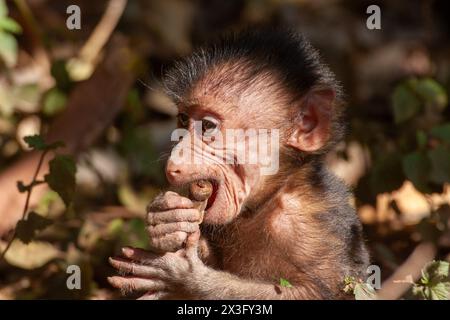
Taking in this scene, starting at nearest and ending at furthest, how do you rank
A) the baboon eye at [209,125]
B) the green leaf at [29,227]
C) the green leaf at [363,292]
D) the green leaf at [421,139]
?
the green leaf at [363,292] → the baboon eye at [209,125] → the green leaf at [29,227] → the green leaf at [421,139]

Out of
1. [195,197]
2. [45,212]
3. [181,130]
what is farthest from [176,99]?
[45,212]

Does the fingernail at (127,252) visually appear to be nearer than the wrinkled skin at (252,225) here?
No

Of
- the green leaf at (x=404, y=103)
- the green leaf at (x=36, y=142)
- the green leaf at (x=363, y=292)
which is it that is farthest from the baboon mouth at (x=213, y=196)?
the green leaf at (x=404, y=103)

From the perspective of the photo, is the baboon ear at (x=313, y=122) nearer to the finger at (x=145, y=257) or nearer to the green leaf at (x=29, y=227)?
the finger at (x=145, y=257)

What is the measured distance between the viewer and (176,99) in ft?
19.7

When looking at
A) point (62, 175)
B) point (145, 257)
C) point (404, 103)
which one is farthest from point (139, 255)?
point (404, 103)

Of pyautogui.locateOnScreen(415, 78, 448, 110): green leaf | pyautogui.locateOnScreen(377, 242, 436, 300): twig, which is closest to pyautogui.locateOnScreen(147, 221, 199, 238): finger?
pyautogui.locateOnScreen(377, 242, 436, 300): twig

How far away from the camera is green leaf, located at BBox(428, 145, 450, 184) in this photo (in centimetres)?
675

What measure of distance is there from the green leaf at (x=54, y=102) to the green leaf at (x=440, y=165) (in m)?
3.14

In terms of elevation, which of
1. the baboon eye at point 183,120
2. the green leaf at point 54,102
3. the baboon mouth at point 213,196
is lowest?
the baboon mouth at point 213,196

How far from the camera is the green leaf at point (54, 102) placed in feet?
26.3

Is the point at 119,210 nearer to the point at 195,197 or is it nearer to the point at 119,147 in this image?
the point at 119,147

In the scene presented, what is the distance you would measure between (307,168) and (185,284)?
1.28 metres

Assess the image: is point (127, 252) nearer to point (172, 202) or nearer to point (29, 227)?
point (172, 202)
